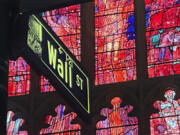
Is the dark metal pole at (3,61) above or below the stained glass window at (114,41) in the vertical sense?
below

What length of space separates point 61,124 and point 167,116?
1.62 m

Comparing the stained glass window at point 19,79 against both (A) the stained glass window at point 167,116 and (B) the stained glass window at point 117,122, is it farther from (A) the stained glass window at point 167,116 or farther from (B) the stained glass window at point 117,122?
(A) the stained glass window at point 167,116

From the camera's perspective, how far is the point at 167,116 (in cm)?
938

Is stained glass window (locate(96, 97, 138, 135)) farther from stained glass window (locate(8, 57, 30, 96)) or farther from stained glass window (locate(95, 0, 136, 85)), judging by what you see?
stained glass window (locate(8, 57, 30, 96))

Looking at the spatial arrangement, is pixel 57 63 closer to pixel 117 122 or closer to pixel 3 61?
pixel 3 61

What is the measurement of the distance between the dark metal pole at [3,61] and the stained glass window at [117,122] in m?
5.77

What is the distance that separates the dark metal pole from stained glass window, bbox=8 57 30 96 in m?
6.48

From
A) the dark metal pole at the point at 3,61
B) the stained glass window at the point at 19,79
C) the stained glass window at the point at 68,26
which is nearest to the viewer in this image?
the dark metal pole at the point at 3,61

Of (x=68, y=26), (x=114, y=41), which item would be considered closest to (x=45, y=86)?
(x=68, y=26)

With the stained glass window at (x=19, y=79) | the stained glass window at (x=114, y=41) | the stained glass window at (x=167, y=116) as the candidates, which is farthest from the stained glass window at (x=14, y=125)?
the stained glass window at (x=167, y=116)

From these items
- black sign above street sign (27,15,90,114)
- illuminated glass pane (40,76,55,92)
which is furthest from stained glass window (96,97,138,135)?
black sign above street sign (27,15,90,114)

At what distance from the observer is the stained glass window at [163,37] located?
9805 mm

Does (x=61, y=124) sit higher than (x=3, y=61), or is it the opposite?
(x=61, y=124)

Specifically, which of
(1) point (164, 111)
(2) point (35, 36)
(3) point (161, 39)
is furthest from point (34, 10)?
(3) point (161, 39)
